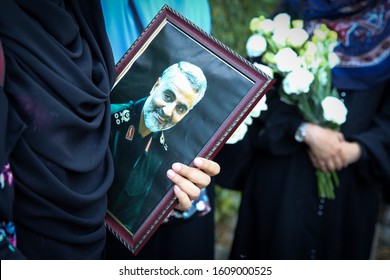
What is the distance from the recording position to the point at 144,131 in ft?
4.94

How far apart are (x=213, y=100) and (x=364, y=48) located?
1217mm

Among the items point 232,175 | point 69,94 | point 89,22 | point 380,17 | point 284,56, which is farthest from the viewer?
point 232,175

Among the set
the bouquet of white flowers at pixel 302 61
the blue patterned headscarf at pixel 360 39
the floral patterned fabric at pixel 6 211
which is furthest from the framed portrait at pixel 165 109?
the blue patterned headscarf at pixel 360 39

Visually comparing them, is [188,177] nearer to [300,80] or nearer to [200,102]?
[200,102]

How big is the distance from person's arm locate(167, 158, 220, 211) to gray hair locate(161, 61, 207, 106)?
0.19 meters

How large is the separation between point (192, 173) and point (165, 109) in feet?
0.68

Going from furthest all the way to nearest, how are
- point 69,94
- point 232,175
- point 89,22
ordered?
point 232,175 → point 89,22 → point 69,94

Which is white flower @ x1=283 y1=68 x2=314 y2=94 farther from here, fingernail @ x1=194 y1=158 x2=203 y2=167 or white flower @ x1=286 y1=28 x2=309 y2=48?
fingernail @ x1=194 y1=158 x2=203 y2=167

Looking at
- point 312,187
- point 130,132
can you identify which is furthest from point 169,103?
point 312,187

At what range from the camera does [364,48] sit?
2.36 meters

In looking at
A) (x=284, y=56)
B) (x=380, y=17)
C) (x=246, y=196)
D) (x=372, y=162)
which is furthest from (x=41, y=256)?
(x=380, y=17)

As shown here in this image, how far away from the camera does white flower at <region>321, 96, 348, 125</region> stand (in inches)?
85.0

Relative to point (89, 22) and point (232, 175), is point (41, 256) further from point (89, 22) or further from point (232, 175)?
point (232, 175)

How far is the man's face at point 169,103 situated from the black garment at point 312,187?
0.98 m
